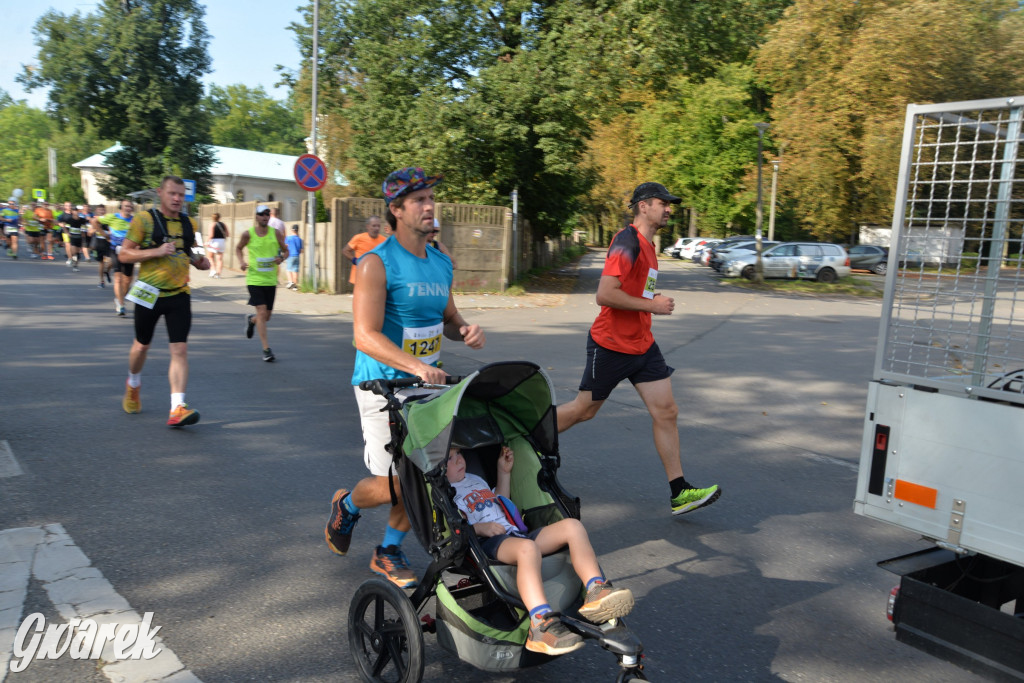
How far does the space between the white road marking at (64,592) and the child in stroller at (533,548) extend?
1.27m

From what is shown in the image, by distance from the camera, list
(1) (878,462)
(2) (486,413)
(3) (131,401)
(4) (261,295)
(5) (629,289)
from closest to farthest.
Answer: (1) (878,462)
(2) (486,413)
(5) (629,289)
(3) (131,401)
(4) (261,295)

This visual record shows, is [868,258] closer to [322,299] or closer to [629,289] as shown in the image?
[322,299]

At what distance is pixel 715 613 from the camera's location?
392cm

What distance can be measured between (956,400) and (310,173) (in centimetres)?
1632

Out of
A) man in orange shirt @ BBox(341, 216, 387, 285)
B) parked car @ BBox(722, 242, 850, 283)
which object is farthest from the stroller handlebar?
parked car @ BBox(722, 242, 850, 283)

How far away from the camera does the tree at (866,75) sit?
2378cm

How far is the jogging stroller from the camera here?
2861mm

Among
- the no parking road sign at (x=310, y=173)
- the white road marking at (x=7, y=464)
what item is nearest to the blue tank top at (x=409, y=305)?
the white road marking at (x=7, y=464)

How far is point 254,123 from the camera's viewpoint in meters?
115

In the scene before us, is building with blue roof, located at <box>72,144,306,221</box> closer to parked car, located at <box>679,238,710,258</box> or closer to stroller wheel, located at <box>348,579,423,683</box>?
parked car, located at <box>679,238,710,258</box>

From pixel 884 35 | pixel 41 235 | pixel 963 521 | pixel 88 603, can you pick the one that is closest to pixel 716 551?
pixel 963 521

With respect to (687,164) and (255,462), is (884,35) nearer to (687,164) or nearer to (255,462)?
(255,462)

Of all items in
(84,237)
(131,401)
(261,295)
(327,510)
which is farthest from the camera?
(84,237)

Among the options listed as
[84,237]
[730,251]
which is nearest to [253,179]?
[84,237]
